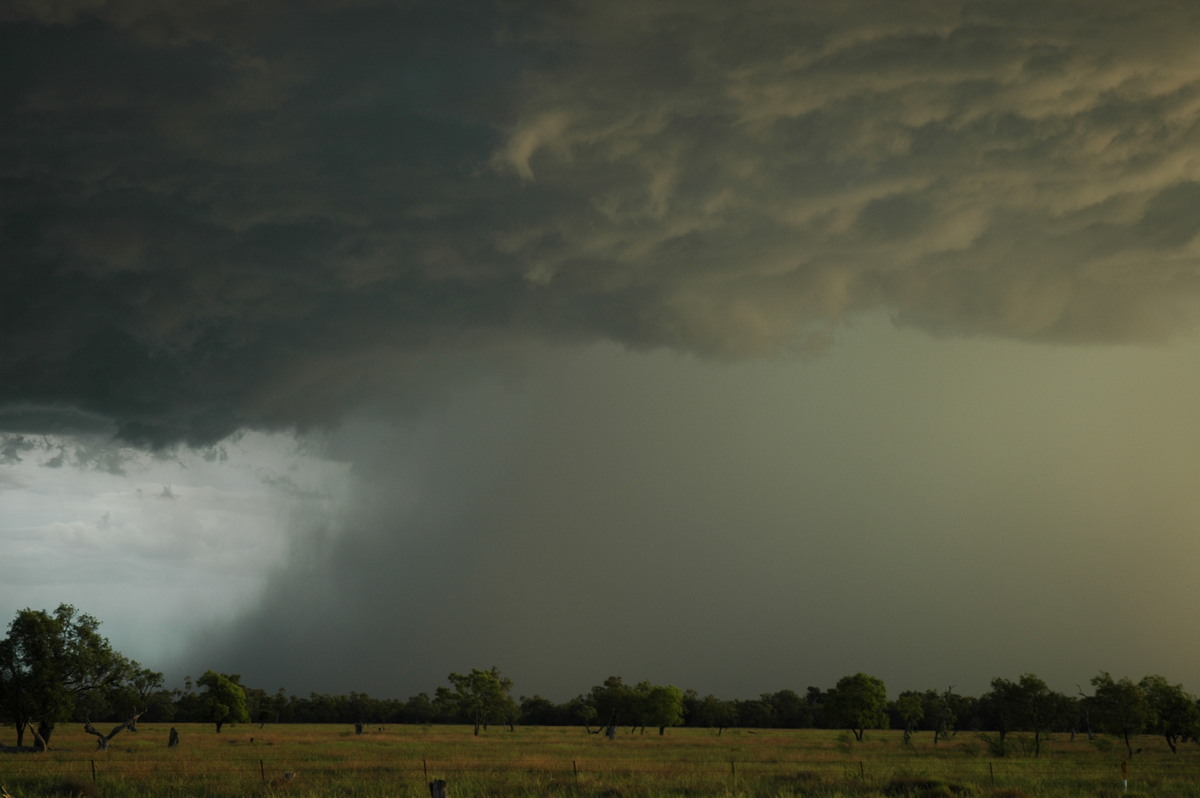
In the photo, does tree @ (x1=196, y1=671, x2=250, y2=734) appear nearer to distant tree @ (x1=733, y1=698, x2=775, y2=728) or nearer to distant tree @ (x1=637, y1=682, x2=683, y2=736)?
distant tree @ (x1=637, y1=682, x2=683, y2=736)

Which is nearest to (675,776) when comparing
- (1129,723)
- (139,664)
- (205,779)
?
(205,779)

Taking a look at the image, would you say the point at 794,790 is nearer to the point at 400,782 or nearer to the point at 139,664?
the point at 400,782

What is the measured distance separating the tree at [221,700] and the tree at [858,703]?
67.1 metres

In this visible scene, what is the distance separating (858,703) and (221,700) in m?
71.8

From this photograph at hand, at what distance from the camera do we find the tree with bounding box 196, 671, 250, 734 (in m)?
86.3

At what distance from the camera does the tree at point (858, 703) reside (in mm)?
94688

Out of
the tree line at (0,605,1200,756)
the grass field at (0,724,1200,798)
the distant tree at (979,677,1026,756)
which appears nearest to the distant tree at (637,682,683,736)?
the tree line at (0,605,1200,756)

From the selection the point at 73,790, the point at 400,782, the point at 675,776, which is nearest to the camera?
the point at 73,790

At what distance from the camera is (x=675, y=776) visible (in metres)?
36.2

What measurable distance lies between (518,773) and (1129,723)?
6357cm

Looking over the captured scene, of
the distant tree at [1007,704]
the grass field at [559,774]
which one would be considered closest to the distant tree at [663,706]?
the distant tree at [1007,704]

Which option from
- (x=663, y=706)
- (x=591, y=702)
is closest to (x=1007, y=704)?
(x=663, y=706)

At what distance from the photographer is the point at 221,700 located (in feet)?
287

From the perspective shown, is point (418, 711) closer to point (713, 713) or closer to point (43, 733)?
point (713, 713)
